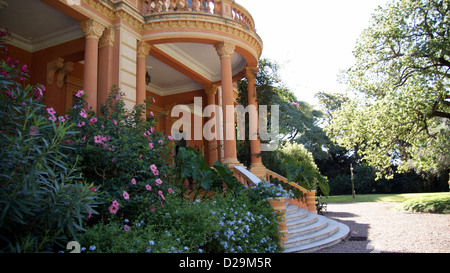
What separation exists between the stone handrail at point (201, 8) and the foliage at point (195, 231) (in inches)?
230

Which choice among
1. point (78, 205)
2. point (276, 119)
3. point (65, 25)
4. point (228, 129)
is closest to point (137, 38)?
point (65, 25)

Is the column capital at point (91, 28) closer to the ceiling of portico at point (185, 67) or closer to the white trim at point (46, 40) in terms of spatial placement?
the white trim at point (46, 40)

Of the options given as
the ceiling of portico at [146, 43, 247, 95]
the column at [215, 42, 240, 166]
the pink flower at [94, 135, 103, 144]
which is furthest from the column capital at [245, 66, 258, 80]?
the pink flower at [94, 135, 103, 144]

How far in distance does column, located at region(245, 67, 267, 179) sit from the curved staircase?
218cm

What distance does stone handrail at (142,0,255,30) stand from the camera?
8.59 meters

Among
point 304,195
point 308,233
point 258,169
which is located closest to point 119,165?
point 308,233

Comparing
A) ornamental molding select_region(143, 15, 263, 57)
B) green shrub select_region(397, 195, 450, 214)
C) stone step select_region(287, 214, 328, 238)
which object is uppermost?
ornamental molding select_region(143, 15, 263, 57)

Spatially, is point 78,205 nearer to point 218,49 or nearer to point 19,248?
point 19,248

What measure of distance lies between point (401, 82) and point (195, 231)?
12063 millimetres

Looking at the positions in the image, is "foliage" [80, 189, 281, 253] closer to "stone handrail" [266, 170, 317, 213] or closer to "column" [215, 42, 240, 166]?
"column" [215, 42, 240, 166]

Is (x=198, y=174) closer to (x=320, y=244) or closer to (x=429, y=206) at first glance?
(x=320, y=244)

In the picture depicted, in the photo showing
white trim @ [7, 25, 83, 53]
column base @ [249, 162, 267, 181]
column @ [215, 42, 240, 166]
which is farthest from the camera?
column base @ [249, 162, 267, 181]

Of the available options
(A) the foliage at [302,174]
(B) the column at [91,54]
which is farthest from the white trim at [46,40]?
(A) the foliage at [302,174]

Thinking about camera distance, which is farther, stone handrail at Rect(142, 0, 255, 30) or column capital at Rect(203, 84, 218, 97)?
column capital at Rect(203, 84, 218, 97)
